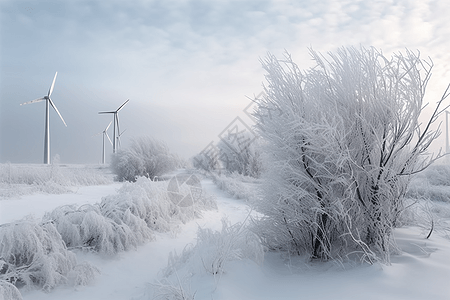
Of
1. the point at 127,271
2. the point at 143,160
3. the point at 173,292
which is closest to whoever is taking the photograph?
the point at 173,292

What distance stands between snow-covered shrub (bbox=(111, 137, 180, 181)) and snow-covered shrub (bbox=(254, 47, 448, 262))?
14.2 m

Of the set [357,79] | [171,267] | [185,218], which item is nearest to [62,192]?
[185,218]

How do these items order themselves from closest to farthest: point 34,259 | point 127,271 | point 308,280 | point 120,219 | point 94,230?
point 308,280 → point 34,259 → point 127,271 → point 94,230 → point 120,219

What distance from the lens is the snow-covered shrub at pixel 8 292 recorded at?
3393mm

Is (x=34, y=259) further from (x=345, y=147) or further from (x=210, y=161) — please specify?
(x=210, y=161)

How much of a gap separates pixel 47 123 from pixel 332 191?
2288 centimetres

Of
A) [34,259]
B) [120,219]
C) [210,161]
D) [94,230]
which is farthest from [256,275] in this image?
[210,161]

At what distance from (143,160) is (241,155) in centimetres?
743

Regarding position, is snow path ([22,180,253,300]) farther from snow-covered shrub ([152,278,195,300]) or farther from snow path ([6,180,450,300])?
snow-covered shrub ([152,278,195,300])

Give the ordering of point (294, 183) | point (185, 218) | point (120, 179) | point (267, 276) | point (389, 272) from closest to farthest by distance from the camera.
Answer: point (389, 272)
point (267, 276)
point (294, 183)
point (185, 218)
point (120, 179)

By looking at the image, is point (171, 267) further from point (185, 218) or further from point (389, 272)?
point (185, 218)

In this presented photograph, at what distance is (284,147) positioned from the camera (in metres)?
3.80

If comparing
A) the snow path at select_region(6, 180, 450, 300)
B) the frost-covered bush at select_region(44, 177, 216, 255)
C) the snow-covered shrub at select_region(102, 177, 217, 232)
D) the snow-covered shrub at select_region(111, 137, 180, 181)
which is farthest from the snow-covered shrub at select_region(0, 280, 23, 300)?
the snow-covered shrub at select_region(111, 137, 180, 181)

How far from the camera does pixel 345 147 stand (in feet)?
12.2
